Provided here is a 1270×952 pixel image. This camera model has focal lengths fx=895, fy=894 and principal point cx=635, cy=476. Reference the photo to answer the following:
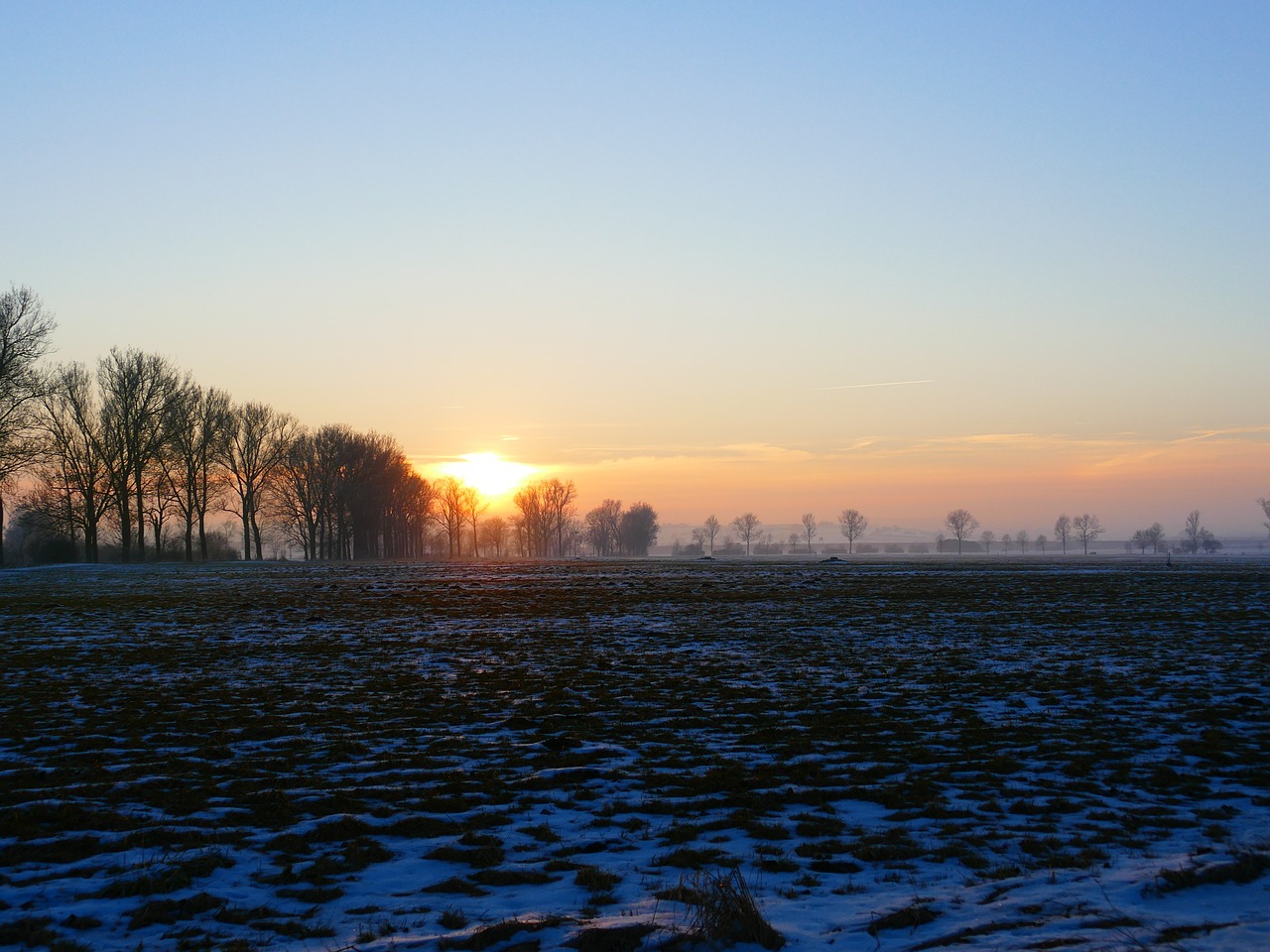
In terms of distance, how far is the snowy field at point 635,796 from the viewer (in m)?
5.53

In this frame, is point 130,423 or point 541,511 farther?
point 541,511

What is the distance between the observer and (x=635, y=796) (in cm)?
834

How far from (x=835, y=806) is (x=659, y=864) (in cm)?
216

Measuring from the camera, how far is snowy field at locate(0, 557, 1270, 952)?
18.1 ft

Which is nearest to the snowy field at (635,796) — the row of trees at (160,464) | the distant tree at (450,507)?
the row of trees at (160,464)

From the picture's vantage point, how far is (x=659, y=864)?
6578 millimetres

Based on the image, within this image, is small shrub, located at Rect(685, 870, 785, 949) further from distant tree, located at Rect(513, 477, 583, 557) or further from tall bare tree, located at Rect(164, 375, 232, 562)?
distant tree, located at Rect(513, 477, 583, 557)

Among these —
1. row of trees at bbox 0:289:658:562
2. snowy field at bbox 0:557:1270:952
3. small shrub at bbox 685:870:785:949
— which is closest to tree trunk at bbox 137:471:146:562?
row of trees at bbox 0:289:658:562

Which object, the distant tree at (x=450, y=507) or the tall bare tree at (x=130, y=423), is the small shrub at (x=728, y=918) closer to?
the tall bare tree at (x=130, y=423)

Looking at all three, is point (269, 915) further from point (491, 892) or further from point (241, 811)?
point (241, 811)

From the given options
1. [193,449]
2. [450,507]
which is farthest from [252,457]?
[450,507]

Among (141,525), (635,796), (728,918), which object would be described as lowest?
(635,796)

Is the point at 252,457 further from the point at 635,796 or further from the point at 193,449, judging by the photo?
the point at 635,796

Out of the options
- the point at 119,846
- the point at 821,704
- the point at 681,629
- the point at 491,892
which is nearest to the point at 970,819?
the point at 491,892
